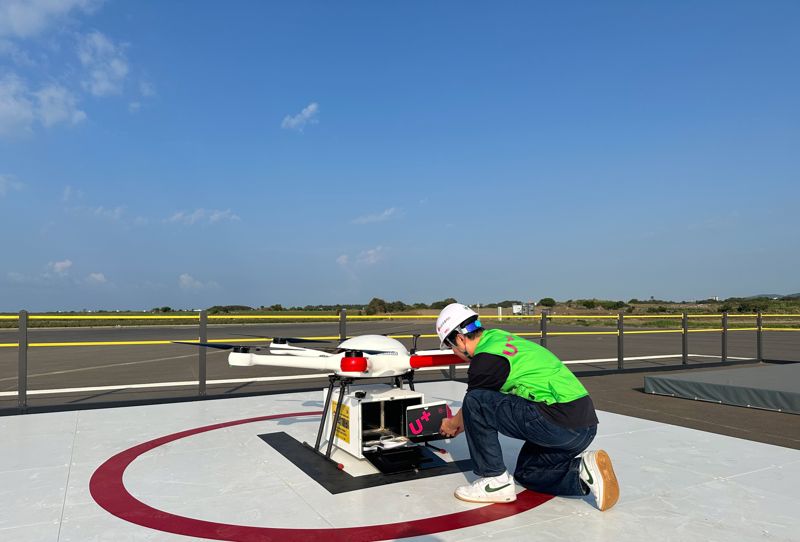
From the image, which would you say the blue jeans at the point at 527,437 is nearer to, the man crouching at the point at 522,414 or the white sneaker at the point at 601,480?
the man crouching at the point at 522,414

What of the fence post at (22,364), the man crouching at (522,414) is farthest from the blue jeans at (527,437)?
the fence post at (22,364)

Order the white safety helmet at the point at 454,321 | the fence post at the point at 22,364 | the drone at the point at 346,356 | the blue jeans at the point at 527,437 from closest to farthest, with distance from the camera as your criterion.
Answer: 1. the blue jeans at the point at 527,437
2. the white safety helmet at the point at 454,321
3. the drone at the point at 346,356
4. the fence post at the point at 22,364

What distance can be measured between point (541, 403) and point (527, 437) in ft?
0.81

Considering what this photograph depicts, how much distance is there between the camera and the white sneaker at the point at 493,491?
351 centimetres

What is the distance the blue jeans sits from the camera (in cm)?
342

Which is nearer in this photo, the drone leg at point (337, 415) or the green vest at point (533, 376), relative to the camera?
the green vest at point (533, 376)

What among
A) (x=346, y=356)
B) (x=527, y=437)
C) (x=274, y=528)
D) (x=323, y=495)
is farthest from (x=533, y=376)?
(x=274, y=528)

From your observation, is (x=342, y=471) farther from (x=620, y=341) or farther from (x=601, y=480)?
(x=620, y=341)

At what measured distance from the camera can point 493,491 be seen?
3.50m

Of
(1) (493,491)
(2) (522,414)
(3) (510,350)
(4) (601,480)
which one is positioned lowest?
(1) (493,491)

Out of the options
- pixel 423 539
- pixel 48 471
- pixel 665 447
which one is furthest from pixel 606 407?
pixel 48 471

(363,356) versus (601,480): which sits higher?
(363,356)

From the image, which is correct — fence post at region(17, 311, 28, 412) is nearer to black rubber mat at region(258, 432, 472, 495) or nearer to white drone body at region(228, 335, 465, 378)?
black rubber mat at region(258, 432, 472, 495)

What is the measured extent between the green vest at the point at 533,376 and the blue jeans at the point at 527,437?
4.0 inches
